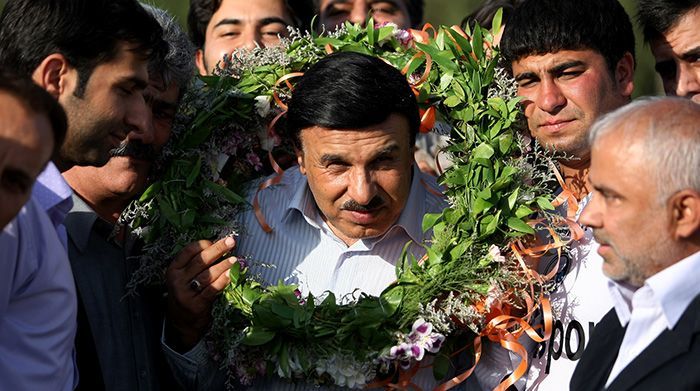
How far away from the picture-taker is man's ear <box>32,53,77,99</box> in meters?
3.51

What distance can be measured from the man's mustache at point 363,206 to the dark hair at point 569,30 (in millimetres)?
824

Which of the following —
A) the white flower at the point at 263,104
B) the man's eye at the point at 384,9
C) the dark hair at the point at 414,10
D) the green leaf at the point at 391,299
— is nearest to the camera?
the green leaf at the point at 391,299

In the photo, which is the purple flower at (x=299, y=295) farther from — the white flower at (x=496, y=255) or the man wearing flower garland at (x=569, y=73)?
the man wearing flower garland at (x=569, y=73)

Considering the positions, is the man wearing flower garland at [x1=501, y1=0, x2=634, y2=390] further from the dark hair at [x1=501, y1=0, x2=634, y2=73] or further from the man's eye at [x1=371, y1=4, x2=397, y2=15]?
the man's eye at [x1=371, y1=4, x2=397, y2=15]

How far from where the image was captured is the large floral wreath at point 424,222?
377cm

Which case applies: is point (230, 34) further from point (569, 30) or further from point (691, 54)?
point (691, 54)

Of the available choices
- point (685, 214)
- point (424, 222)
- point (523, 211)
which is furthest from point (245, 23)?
point (685, 214)

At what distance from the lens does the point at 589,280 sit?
3811 mm

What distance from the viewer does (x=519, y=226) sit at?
12.7 feet

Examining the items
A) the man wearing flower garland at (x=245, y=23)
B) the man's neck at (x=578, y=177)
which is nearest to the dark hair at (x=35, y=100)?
the man's neck at (x=578, y=177)

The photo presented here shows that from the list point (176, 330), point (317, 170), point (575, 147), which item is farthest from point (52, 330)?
point (575, 147)

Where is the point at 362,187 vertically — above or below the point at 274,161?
above

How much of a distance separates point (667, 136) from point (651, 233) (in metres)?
0.27

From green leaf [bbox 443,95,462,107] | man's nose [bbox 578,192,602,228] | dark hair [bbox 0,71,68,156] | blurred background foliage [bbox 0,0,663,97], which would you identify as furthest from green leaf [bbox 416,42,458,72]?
blurred background foliage [bbox 0,0,663,97]
